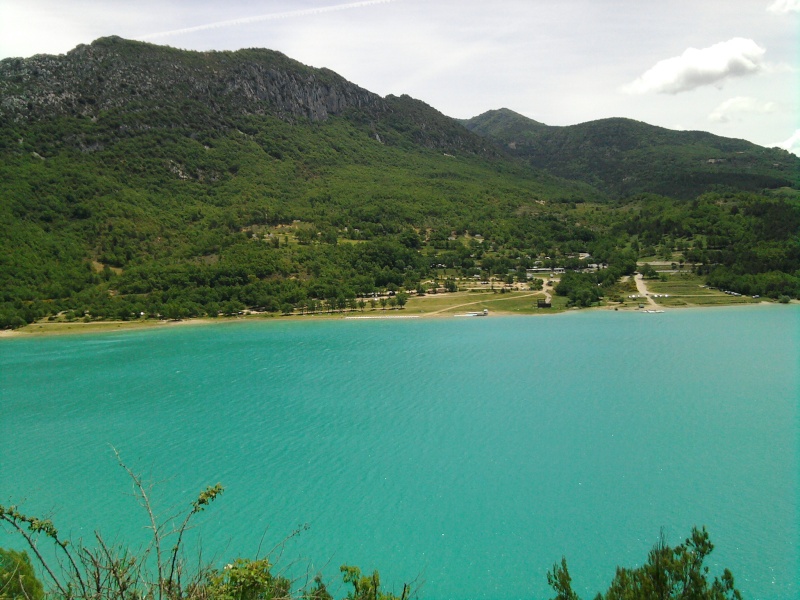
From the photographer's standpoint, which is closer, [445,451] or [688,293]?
[445,451]

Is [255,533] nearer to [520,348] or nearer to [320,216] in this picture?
[520,348]

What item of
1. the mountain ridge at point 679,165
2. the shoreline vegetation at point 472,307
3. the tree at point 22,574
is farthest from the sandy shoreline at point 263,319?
the mountain ridge at point 679,165

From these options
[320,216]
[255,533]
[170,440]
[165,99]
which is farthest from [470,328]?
[165,99]

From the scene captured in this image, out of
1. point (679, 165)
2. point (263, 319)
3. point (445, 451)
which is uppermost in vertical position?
point (679, 165)

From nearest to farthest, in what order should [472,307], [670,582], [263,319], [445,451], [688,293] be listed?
[670,582]
[445,451]
[263,319]
[472,307]
[688,293]

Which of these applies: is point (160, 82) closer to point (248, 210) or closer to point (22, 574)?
point (248, 210)

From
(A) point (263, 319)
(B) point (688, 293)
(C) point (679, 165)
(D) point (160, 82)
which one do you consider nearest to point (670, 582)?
(A) point (263, 319)
